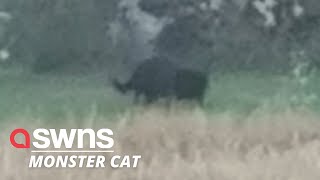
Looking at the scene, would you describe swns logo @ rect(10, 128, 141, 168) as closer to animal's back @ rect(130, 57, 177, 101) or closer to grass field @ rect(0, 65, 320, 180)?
grass field @ rect(0, 65, 320, 180)

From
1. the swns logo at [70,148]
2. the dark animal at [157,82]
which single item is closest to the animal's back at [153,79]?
the dark animal at [157,82]

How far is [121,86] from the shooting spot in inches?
166

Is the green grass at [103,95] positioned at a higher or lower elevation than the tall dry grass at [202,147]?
higher

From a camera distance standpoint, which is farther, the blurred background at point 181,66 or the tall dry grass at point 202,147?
the blurred background at point 181,66

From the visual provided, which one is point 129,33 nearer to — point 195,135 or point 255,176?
point 195,135

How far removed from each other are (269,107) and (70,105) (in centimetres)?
99

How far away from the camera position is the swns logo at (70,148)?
13.3ft

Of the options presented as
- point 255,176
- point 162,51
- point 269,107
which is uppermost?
point 162,51

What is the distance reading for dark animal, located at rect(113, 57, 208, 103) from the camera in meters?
4.21

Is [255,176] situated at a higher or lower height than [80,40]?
lower

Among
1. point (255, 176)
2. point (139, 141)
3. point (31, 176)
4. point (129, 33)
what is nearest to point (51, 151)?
point (31, 176)

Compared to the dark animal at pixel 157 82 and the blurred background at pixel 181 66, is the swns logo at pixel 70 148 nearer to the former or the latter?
the blurred background at pixel 181 66

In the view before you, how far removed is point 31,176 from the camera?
4016 millimetres

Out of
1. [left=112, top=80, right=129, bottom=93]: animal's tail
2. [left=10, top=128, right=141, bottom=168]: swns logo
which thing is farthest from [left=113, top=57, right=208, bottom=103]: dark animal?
[left=10, top=128, right=141, bottom=168]: swns logo
